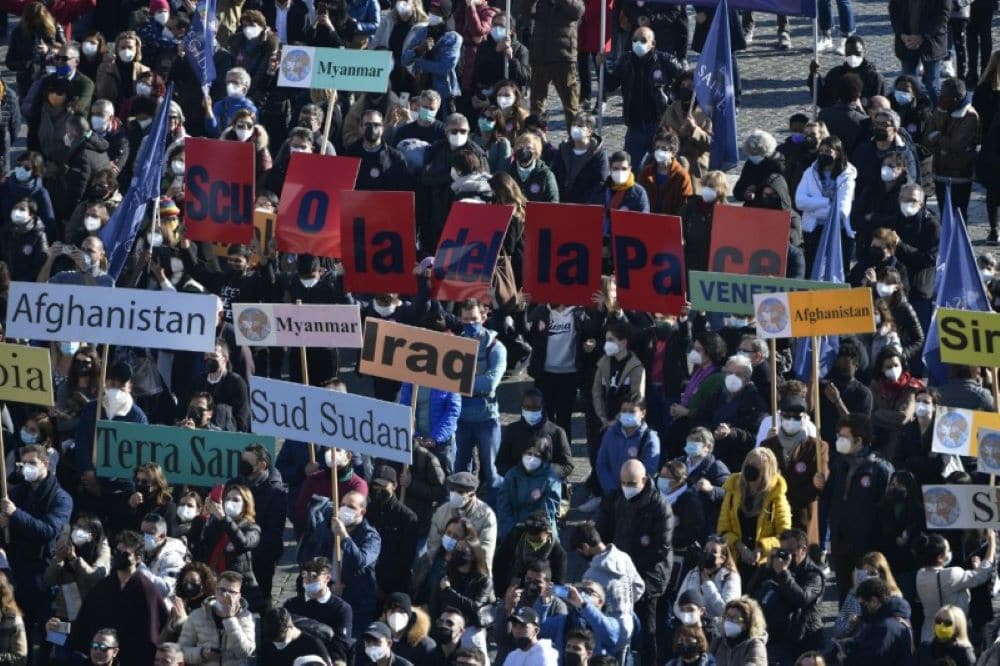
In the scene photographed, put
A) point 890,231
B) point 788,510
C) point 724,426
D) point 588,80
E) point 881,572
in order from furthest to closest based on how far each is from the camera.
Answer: point 588,80, point 890,231, point 724,426, point 788,510, point 881,572

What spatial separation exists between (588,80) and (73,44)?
5.80 m

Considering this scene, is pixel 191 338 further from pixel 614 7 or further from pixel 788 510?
pixel 614 7

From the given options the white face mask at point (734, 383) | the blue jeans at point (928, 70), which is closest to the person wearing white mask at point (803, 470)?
the white face mask at point (734, 383)

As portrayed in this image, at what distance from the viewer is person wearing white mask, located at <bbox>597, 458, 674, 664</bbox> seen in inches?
758

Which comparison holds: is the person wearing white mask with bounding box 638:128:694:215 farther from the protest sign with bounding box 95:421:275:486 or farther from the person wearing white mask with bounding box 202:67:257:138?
the protest sign with bounding box 95:421:275:486

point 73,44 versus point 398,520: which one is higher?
point 73,44

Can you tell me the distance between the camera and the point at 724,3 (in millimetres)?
26547

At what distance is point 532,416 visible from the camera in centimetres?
2091

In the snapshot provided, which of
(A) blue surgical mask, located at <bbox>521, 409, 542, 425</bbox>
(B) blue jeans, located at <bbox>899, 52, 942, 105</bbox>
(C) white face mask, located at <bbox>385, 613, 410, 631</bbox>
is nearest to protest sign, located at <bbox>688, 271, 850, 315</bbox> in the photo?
(A) blue surgical mask, located at <bbox>521, 409, 542, 425</bbox>

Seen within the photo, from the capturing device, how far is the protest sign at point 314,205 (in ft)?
75.7

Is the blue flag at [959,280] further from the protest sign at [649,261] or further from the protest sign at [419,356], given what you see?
the protest sign at [419,356]

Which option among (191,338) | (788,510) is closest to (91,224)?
(191,338)

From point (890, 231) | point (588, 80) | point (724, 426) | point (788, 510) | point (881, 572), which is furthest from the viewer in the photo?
point (588, 80)

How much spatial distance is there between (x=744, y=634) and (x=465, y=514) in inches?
101
